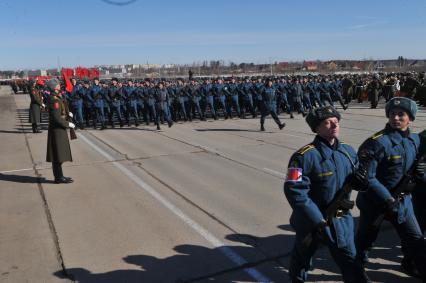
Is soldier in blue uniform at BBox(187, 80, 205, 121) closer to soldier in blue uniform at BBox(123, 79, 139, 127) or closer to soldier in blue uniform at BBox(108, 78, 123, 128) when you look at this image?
soldier in blue uniform at BBox(123, 79, 139, 127)

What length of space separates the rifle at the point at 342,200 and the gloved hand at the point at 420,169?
0.76 meters

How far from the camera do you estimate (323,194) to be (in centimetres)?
295

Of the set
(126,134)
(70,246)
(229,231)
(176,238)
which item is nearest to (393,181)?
(229,231)

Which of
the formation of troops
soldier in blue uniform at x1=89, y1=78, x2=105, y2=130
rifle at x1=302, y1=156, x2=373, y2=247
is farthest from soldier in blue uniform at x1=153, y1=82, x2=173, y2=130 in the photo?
rifle at x1=302, y1=156, x2=373, y2=247

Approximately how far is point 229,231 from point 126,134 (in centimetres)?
921

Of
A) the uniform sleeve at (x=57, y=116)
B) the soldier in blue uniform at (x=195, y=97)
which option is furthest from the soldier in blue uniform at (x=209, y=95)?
the uniform sleeve at (x=57, y=116)

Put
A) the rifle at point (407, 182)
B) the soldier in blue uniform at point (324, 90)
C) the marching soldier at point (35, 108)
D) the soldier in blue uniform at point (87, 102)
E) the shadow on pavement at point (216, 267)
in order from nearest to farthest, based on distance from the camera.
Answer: the rifle at point (407, 182) → the shadow on pavement at point (216, 267) → the marching soldier at point (35, 108) → the soldier in blue uniform at point (87, 102) → the soldier in blue uniform at point (324, 90)

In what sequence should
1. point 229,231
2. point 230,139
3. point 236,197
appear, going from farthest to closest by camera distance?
1. point 230,139
2. point 236,197
3. point 229,231

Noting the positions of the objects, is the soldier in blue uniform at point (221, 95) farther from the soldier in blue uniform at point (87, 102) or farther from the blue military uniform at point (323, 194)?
the blue military uniform at point (323, 194)

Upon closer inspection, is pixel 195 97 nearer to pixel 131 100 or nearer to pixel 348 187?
pixel 131 100

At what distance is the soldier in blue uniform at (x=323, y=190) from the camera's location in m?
2.86

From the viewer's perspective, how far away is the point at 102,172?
27.0 feet

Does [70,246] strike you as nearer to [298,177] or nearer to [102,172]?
[298,177]

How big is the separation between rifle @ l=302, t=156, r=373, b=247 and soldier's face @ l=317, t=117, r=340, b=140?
33 cm
